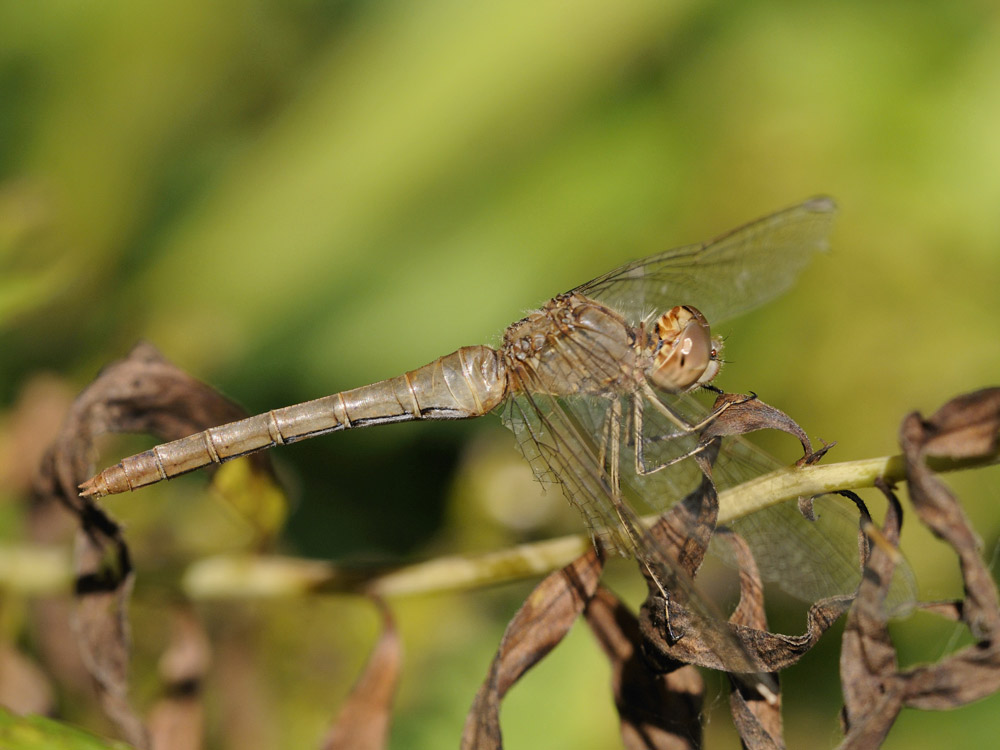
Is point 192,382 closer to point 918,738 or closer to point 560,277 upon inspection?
point 560,277

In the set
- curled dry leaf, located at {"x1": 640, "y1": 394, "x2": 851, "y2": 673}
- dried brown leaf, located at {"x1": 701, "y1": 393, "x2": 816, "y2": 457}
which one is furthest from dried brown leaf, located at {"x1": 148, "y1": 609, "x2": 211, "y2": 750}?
dried brown leaf, located at {"x1": 701, "y1": 393, "x2": 816, "y2": 457}

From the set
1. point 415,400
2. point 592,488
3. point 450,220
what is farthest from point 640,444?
point 450,220

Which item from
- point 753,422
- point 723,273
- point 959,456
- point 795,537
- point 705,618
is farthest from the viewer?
point 723,273

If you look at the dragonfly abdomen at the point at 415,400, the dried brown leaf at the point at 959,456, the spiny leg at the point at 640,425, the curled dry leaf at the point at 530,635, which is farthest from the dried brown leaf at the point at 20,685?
the dried brown leaf at the point at 959,456

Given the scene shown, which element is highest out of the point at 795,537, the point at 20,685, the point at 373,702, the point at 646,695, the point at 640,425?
the point at 20,685

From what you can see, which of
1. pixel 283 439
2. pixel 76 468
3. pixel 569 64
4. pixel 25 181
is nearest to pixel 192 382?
pixel 76 468

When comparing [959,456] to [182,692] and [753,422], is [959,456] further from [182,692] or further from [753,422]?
[182,692]
